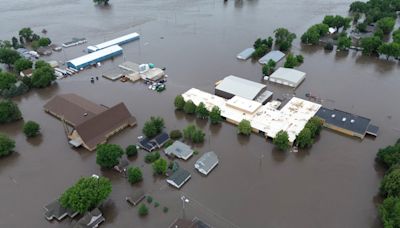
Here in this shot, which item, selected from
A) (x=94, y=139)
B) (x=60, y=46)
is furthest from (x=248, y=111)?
(x=60, y=46)

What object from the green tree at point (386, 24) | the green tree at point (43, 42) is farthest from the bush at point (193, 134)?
the green tree at point (386, 24)

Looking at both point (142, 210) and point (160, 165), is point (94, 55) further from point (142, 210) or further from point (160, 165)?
point (142, 210)

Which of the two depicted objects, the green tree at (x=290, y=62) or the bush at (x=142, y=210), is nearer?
the bush at (x=142, y=210)

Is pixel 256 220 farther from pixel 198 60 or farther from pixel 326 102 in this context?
pixel 198 60

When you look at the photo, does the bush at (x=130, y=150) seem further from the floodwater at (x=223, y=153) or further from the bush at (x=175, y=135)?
the bush at (x=175, y=135)

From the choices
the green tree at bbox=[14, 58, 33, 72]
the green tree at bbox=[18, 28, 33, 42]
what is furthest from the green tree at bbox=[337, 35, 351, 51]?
the green tree at bbox=[18, 28, 33, 42]

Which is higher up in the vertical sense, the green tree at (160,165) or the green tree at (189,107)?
the green tree at (189,107)
